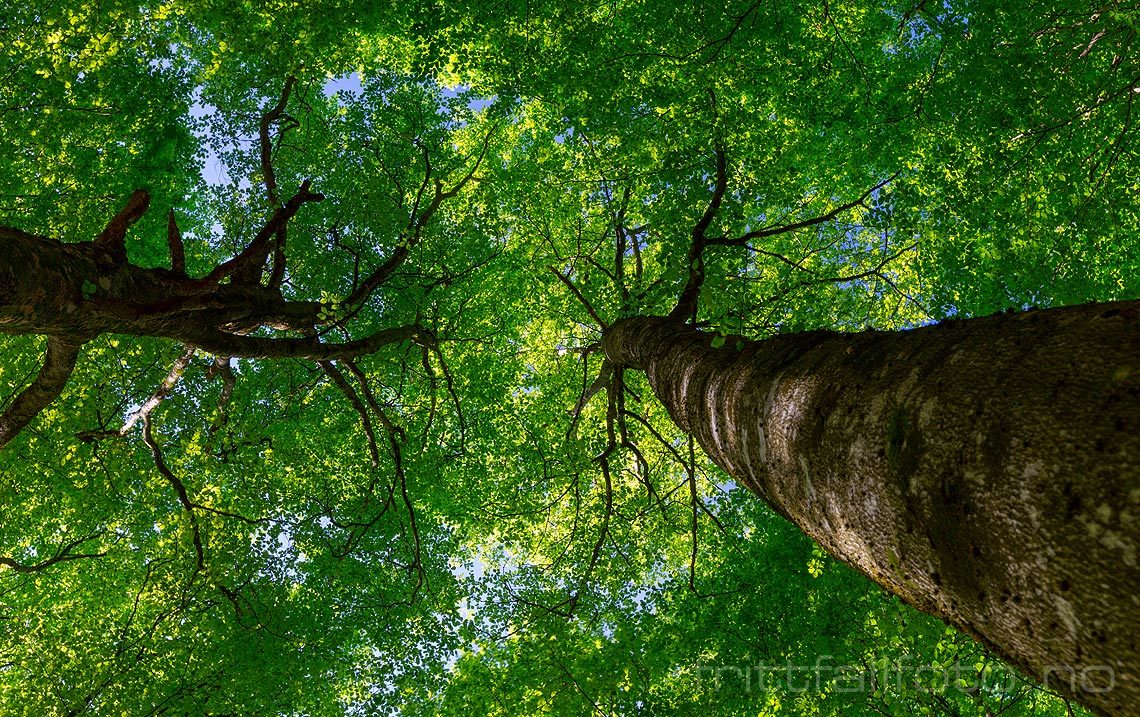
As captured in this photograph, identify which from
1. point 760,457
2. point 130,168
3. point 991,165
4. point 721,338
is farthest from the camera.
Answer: point 130,168

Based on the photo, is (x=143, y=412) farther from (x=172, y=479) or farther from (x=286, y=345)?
(x=286, y=345)

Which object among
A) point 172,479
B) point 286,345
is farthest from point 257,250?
Result: point 172,479

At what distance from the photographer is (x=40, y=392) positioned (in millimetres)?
5031

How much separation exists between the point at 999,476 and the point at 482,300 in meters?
11.2

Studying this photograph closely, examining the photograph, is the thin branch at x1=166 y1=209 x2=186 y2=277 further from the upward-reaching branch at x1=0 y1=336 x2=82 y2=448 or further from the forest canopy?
the upward-reaching branch at x1=0 y1=336 x2=82 y2=448

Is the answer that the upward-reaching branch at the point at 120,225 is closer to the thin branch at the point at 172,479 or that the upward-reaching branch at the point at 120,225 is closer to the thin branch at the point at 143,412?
the thin branch at the point at 143,412

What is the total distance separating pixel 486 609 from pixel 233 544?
14.7ft

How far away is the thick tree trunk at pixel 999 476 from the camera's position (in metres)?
0.97

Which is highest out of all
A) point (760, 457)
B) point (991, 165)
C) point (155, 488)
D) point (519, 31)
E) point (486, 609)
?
point (519, 31)

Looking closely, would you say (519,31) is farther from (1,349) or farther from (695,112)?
(1,349)

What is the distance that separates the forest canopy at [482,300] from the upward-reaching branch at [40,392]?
2 cm

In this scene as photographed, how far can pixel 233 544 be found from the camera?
966cm

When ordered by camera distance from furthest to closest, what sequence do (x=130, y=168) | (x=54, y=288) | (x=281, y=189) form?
(x=281, y=189) → (x=130, y=168) → (x=54, y=288)

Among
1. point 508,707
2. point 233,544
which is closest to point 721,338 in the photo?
point 508,707
